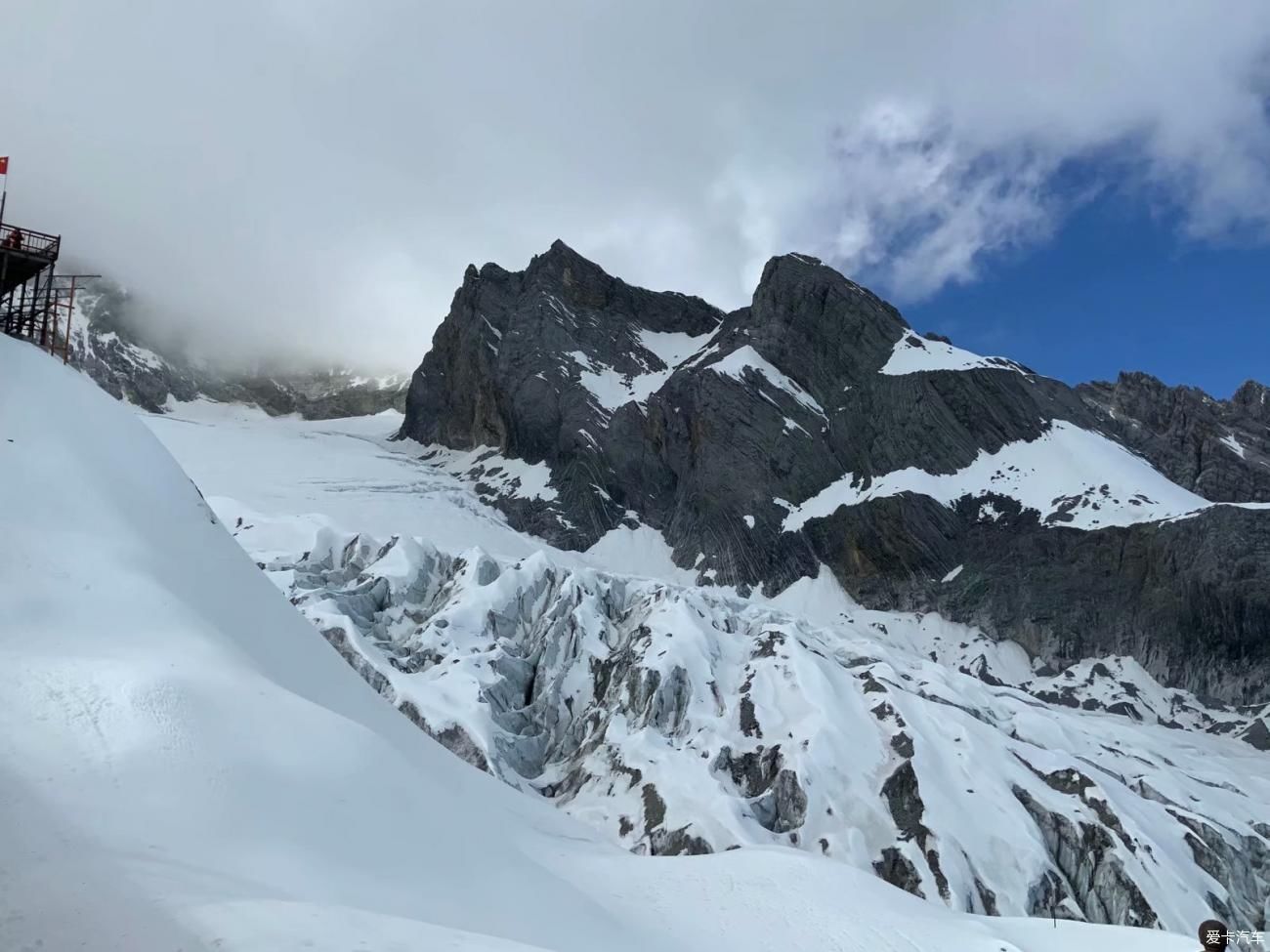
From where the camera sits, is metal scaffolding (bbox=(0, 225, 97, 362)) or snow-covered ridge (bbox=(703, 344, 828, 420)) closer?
metal scaffolding (bbox=(0, 225, 97, 362))

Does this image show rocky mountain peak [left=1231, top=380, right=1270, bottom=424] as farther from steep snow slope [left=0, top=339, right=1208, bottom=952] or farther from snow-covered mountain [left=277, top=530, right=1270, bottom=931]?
steep snow slope [left=0, top=339, right=1208, bottom=952]

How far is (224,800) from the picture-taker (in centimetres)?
1434

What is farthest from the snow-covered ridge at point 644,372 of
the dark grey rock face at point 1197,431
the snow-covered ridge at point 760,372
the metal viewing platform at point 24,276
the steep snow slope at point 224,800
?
the steep snow slope at point 224,800

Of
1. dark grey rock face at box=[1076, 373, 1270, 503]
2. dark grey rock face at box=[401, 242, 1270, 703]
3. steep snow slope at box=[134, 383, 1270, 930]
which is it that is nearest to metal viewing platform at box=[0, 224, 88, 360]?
steep snow slope at box=[134, 383, 1270, 930]

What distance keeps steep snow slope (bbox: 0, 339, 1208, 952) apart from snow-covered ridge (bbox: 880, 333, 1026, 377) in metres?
80.0

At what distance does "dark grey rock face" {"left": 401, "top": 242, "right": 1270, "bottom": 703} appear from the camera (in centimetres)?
7619

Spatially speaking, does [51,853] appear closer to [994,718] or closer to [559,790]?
[559,790]

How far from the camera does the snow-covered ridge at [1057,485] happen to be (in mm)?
82062

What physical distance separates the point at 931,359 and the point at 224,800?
316 feet

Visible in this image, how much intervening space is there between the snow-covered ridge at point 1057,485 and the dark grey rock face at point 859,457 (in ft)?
4.14

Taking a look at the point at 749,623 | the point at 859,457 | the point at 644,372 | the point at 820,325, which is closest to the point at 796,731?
the point at 749,623

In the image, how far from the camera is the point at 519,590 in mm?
64188

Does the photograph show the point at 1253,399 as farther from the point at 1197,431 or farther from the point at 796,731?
the point at 796,731

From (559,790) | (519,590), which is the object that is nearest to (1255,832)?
(559,790)
